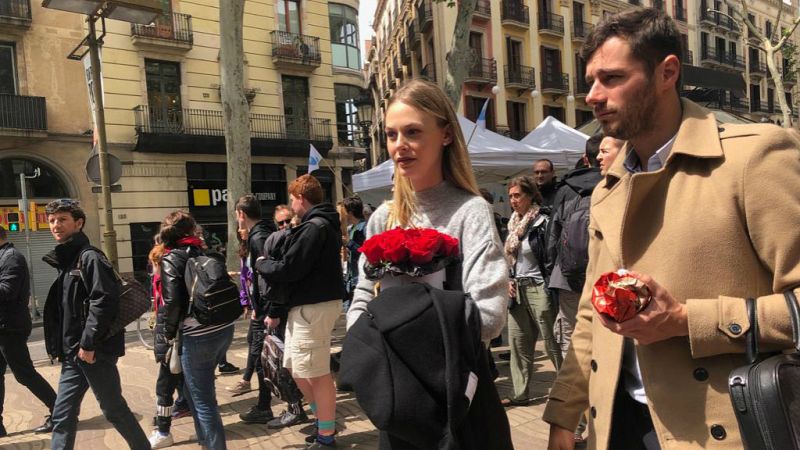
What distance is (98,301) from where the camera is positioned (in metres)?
3.61

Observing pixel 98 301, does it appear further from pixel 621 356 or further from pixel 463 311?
pixel 621 356

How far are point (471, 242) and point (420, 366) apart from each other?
425mm

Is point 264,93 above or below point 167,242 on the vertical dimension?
above

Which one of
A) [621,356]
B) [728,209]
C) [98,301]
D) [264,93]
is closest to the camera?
[728,209]

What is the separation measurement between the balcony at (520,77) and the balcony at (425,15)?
4.91 metres

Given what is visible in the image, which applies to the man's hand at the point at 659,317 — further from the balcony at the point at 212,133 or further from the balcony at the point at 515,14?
the balcony at the point at 515,14

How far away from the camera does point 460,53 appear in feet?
31.8

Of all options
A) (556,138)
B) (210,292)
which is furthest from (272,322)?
(556,138)

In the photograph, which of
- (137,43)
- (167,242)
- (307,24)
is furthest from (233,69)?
(307,24)

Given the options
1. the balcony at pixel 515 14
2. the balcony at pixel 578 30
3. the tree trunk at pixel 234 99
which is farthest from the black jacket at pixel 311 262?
the balcony at pixel 578 30

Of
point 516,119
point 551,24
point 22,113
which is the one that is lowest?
point 22,113

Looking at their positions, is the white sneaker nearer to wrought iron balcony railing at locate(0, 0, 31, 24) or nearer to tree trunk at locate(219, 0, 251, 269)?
tree trunk at locate(219, 0, 251, 269)

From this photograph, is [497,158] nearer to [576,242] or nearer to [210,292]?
[576,242]

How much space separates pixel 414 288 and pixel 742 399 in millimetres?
803
